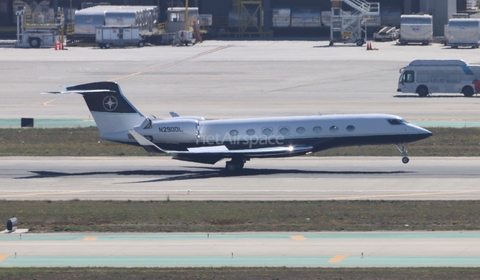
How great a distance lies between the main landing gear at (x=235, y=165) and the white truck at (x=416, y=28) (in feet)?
246

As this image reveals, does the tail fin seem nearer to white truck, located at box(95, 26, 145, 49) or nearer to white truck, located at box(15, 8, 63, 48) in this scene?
white truck, located at box(95, 26, 145, 49)

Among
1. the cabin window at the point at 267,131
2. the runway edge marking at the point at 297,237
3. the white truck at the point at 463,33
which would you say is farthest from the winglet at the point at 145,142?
the white truck at the point at 463,33

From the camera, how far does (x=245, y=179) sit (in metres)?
42.2

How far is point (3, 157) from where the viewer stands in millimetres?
48844

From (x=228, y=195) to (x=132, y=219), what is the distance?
6.74 metres

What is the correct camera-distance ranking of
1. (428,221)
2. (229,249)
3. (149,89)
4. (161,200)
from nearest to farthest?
1. (229,249)
2. (428,221)
3. (161,200)
4. (149,89)

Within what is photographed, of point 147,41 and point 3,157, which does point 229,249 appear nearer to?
point 3,157

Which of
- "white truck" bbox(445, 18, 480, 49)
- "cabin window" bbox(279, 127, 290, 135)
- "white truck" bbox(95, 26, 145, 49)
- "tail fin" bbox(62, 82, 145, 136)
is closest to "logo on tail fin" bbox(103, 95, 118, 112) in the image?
"tail fin" bbox(62, 82, 145, 136)

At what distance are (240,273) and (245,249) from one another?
3.36 meters

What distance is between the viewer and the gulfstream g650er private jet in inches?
1720

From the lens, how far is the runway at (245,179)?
3812 cm

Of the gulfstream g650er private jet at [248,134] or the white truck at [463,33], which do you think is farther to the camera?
the white truck at [463,33]

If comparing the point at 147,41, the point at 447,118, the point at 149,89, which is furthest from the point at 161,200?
the point at 147,41

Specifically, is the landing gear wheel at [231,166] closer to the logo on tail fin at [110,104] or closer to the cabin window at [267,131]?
the cabin window at [267,131]
